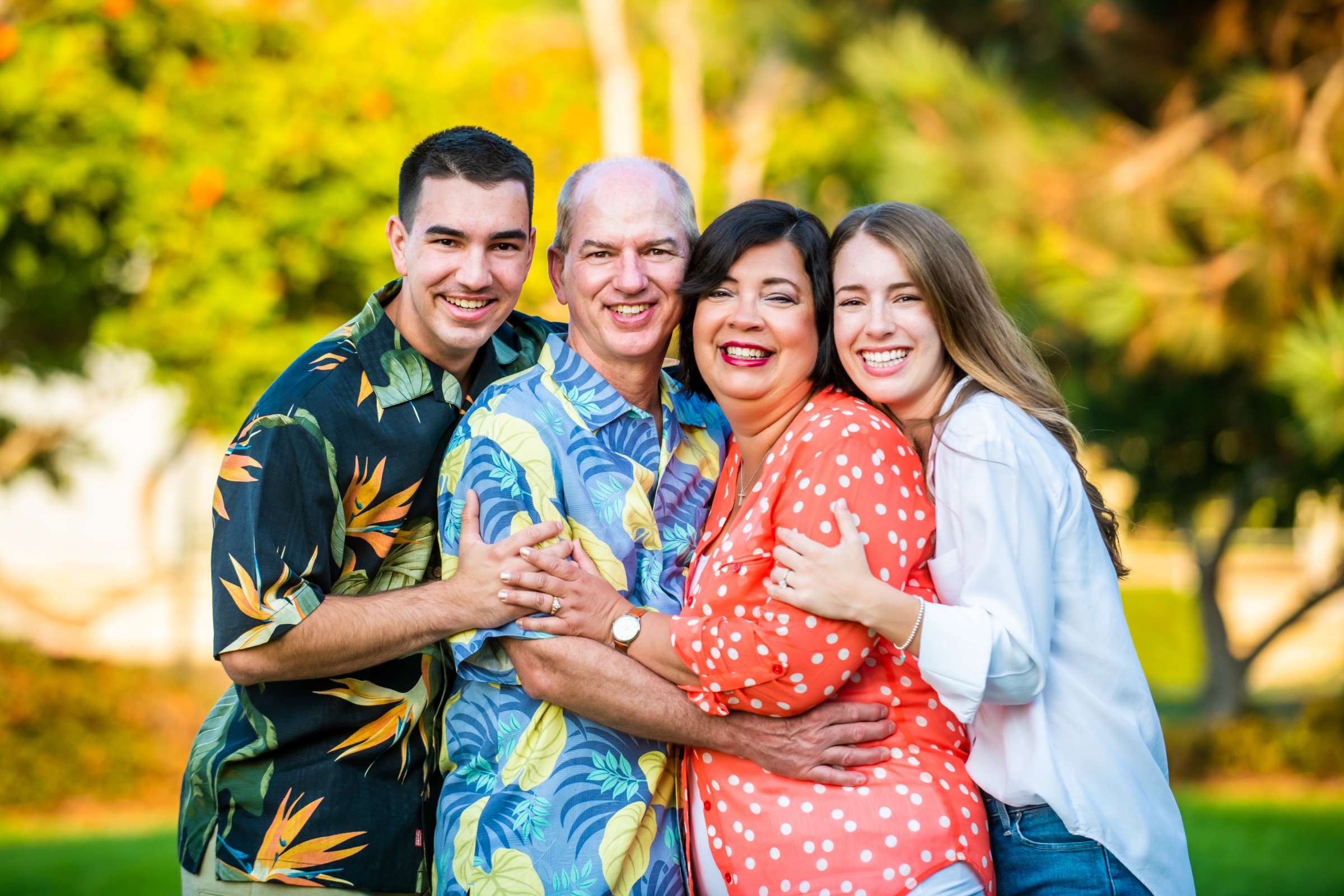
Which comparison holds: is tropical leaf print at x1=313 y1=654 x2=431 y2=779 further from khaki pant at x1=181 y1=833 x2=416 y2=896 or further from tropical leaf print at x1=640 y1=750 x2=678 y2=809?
tropical leaf print at x1=640 y1=750 x2=678 y2=809

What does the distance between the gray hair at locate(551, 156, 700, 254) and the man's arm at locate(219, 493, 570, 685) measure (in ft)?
2.71

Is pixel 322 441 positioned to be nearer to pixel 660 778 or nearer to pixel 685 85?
pixel 660 778

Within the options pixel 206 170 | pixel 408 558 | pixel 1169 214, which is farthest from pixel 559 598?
pixel 206 170

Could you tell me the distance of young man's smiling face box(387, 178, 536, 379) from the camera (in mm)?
3178

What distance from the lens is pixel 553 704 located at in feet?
9.45

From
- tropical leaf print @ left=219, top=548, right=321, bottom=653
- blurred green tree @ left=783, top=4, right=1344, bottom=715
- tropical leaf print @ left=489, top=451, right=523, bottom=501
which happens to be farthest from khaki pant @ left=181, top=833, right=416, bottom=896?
blurred green tree @ left=783, top=4, right=1344, bottom=715

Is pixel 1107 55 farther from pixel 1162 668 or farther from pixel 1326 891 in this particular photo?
pixel 1162 668

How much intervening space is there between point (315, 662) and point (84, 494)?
17835mm

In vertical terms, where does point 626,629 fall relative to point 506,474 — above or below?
below

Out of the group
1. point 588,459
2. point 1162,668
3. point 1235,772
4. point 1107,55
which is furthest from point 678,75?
point 1162,668

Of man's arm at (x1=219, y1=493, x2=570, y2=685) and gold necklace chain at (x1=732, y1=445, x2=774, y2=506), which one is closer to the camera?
man's arm at (x1=219, y1=493, x2=570, y2=685)

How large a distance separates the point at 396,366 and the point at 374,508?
367 mm

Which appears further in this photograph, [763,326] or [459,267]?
[459,267]

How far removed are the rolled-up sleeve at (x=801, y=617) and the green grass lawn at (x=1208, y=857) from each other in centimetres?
582
